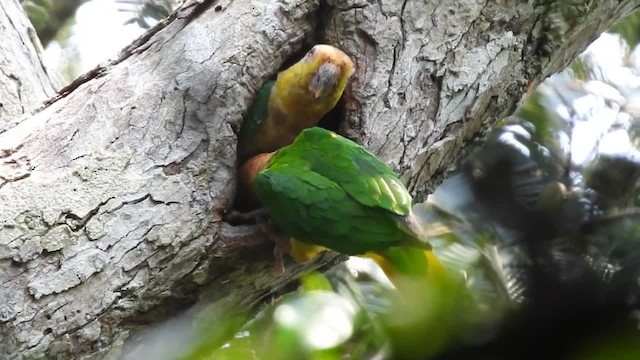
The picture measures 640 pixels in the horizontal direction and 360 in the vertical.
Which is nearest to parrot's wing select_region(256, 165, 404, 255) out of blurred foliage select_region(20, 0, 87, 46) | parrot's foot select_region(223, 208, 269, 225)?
parrot's foot select_region(223, 208, 269, 225)

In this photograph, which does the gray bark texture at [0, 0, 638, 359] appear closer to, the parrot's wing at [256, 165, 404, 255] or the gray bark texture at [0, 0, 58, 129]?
the parrot's wing at [256, 165, 404, 255]

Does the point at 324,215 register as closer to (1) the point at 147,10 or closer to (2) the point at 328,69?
(2) the point at 328,69

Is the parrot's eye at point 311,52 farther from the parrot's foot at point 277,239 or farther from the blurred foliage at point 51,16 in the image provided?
the blurred foliage at point 51,16

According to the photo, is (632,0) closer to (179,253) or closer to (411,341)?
(179,253)

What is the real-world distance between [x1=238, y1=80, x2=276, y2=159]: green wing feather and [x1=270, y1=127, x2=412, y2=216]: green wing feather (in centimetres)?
31

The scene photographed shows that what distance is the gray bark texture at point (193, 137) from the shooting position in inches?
83.4

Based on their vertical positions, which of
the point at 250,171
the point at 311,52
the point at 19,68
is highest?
the point at 19,68

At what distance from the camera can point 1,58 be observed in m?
3.20

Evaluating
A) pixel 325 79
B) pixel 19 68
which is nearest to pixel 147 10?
pixel 19 68

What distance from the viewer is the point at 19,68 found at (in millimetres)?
3238

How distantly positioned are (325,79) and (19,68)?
1478 mm

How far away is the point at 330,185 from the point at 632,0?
1.77 meters

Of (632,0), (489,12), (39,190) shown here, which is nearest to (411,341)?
(39,190)

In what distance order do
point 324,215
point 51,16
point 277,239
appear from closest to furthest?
point 324,215
point 277,239
point 51,16
